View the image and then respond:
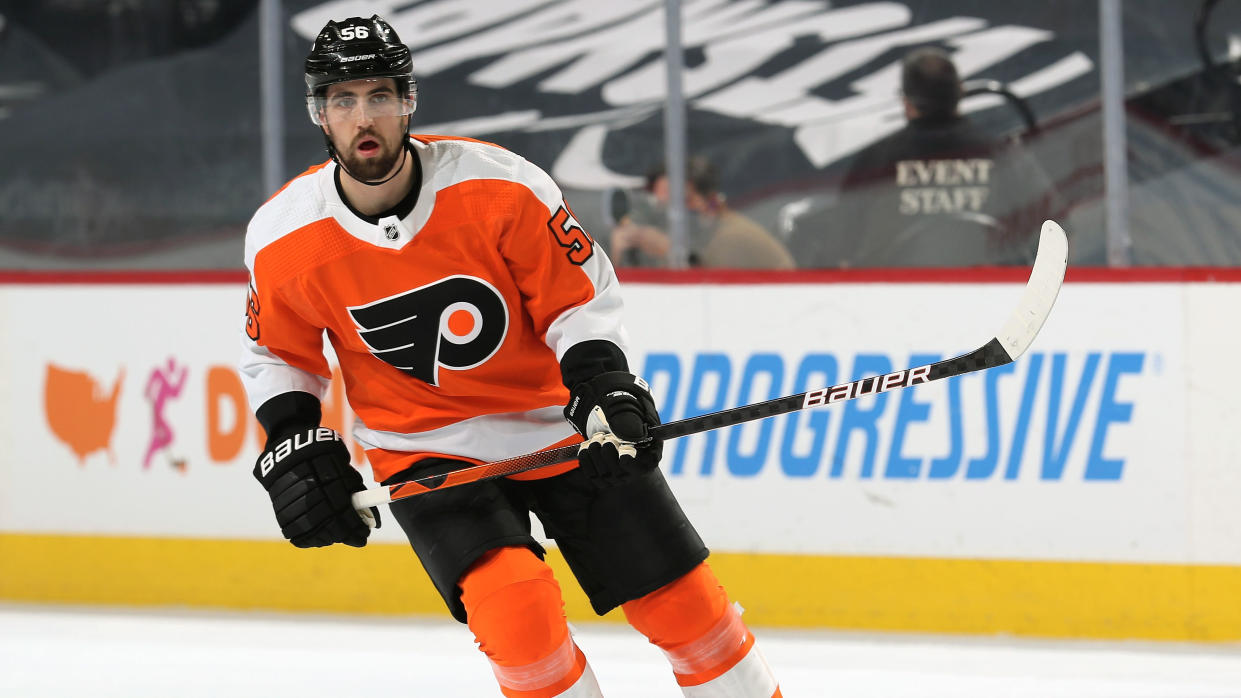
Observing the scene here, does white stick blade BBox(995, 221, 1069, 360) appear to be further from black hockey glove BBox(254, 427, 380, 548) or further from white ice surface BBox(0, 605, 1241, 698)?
white ice surface BBox(0, 605, 1241, 698)

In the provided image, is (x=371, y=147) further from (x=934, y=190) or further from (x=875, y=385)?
(x=934, y=190)

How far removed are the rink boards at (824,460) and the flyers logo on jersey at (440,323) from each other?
5.32ft

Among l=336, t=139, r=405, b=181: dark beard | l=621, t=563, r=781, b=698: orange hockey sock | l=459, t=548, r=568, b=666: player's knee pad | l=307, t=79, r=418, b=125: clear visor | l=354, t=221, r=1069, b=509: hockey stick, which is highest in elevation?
l=307, t=79, r=418, b=125: clear visor

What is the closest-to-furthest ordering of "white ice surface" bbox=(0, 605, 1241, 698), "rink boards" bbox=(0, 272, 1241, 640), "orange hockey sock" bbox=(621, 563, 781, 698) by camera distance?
"orange hockey sock" bbox=(621, 563, 781, 698) → "white ice surface" bbox=(0, 605, 1241, 698) → "rink boards" bbox=(0, 272, 1241, 640)

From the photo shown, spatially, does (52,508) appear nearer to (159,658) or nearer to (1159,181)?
(159,658)

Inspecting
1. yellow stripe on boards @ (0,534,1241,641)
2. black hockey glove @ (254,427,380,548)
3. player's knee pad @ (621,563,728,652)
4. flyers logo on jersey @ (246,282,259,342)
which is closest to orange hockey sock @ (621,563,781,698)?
player's knee pad @ (621,563,728,652)

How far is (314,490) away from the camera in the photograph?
2270 millimetres

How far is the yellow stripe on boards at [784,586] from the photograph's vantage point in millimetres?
3582

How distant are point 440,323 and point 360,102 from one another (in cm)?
33

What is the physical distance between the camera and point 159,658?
3.68m

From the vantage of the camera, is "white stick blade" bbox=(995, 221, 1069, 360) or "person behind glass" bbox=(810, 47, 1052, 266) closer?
"white stick blade" bbox=(995, 221, 1069, 360)

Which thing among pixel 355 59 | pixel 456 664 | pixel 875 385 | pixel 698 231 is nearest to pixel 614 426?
pixel 875 385

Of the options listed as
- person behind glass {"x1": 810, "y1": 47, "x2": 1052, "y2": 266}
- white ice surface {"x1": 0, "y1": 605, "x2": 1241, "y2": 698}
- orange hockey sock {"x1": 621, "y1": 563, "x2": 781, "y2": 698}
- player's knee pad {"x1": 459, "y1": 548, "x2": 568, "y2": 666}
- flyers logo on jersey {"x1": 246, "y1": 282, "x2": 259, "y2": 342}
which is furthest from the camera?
person behind glass {"x1": 810, "y1": 47, "x2": 1052, "y2": 266}

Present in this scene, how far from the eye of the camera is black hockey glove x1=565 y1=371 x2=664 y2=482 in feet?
7.02
